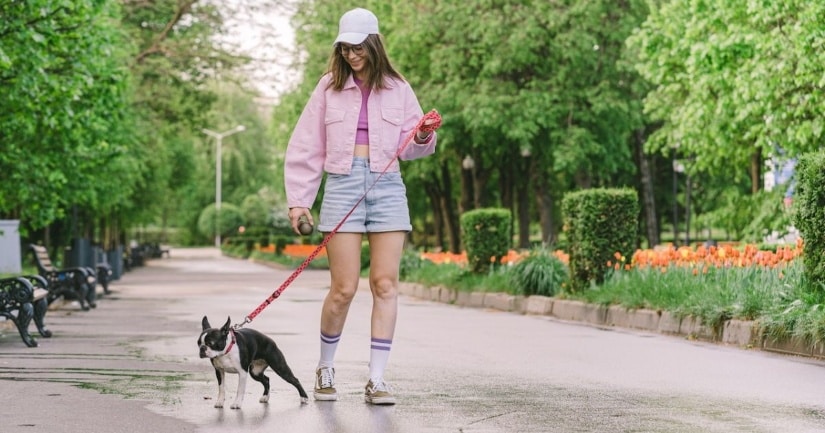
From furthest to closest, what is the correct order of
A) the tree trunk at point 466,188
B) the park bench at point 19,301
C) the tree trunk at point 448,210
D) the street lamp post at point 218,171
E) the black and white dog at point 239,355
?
the street lamp post at point 218,171 < the tree trunk at point 448,210 < the tree trunk at point 466,188 < the park bench at point 19,301 < the black and white dog at point 239,355

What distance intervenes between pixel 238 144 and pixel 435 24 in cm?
5807

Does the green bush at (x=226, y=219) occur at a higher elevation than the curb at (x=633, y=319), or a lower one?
higher

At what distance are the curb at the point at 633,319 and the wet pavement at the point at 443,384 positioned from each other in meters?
0.30

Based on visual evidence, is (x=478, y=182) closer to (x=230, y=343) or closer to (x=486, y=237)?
(x=486, y=237)

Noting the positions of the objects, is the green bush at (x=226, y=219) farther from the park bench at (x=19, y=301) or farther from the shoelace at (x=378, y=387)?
the shoelace at (x=378, y=387)

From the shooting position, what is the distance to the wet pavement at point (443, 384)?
6.99 meters

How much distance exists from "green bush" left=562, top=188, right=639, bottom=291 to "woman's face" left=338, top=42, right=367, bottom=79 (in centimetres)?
1049

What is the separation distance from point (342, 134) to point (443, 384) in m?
2.02

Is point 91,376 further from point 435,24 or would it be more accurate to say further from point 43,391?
point 435,24

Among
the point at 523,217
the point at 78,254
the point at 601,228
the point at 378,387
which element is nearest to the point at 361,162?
the point at 378,387

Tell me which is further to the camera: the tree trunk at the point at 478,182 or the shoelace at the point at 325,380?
the tree trunk at the point at 478,182

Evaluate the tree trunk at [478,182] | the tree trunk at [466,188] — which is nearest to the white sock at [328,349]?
the tree trunk at [478,182]

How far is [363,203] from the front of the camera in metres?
7.65

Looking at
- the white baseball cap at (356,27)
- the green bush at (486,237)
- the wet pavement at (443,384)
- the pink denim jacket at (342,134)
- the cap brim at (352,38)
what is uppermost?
the white baseball cap at (356,27)
